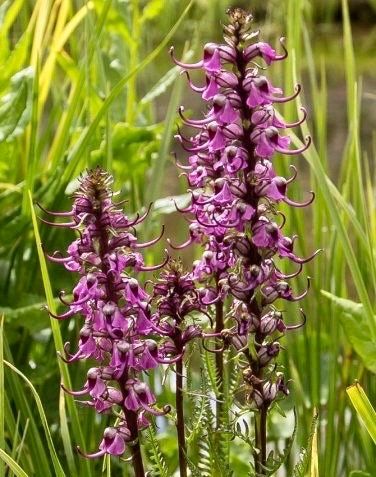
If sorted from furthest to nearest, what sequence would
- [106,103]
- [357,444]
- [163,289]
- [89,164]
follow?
[357,444] < [89,164] < [106,103] < [163,289]

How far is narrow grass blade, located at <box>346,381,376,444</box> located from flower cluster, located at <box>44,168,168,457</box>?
0.27m

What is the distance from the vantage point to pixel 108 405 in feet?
4.23

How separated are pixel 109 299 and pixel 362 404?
38 cm

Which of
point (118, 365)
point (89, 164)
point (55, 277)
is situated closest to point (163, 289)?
point (118, 365)

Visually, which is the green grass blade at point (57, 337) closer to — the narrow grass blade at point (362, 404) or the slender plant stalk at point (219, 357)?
the slender plant stalk at point (219, 357)

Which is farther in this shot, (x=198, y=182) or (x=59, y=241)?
(x=59, y=241)

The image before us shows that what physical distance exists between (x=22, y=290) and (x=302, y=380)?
581mm

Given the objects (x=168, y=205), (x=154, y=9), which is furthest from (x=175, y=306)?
(x=154, y=9)

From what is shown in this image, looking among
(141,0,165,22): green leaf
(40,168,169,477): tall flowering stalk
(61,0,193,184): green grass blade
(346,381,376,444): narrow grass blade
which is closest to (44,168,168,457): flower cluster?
(40,168,169,477): tall flowering stalk

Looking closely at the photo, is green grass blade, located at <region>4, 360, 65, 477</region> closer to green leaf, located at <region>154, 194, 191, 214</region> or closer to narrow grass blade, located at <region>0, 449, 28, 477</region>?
narrow grass blade, located at <region>0, 449, 28, 477</region>

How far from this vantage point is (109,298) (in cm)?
123

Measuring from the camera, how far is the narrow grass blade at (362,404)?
4.48 ft

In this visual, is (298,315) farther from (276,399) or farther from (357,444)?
(276,399)

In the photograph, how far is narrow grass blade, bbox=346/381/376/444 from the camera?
1365mm
